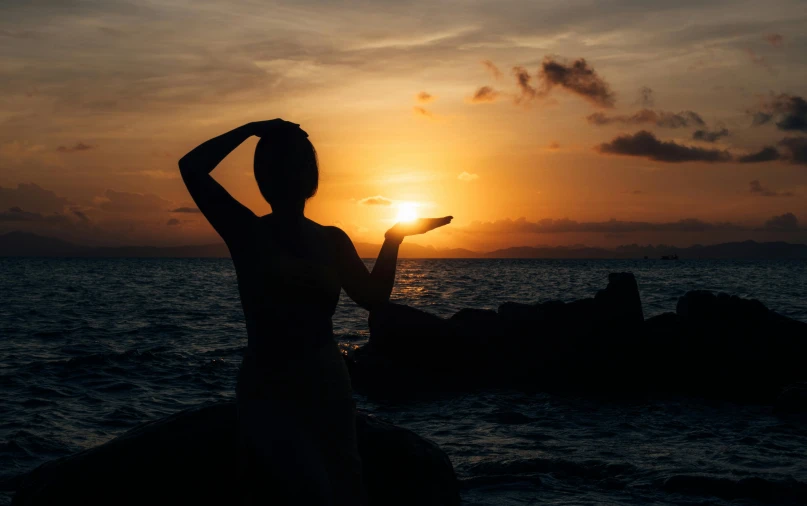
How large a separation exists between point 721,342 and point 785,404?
3434 mm

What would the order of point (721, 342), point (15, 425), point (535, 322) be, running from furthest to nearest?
point (535, 322) < point (721, 342) < point (15, 425)

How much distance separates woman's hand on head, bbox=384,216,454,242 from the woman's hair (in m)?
0.50

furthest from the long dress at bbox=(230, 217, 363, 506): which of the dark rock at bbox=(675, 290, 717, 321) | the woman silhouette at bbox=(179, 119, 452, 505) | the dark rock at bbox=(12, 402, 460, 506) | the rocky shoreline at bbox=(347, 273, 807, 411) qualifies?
the dark rock at bbox=(675, 290, 717, 321)

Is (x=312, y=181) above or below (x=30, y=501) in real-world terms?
above

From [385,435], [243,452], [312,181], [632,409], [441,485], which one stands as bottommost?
[632,409]

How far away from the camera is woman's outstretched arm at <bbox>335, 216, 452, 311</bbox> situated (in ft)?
11.8

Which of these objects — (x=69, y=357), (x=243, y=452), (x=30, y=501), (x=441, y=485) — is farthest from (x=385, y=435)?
(x=69, y=357)

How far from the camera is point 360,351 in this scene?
19.8 meters

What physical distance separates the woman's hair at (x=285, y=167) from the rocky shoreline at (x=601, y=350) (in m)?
14.2

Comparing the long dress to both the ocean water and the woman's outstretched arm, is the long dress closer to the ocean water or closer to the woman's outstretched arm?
the woman's outstretched arm

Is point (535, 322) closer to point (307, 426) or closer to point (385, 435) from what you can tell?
point (385, 435)

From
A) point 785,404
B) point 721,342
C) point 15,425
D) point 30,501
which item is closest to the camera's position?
point 30,501

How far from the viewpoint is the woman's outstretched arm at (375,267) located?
11.8ft

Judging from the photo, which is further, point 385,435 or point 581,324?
point 581,324
